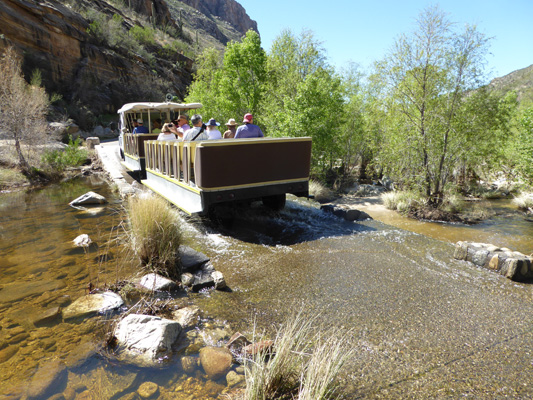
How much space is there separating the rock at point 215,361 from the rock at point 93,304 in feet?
5.12

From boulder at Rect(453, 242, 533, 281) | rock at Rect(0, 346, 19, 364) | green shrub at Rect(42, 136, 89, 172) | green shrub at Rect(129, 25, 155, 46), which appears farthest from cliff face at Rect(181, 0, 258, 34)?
rock at Rect(0, 346, 19, 364)

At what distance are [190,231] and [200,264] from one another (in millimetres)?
2586

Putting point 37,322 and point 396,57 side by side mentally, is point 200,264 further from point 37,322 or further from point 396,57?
point 396,57

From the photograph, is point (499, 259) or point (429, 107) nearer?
point (499, 259)

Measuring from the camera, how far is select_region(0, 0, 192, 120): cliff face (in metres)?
29.0

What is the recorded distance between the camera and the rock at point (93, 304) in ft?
13.3

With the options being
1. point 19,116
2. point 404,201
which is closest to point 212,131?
point 404,201

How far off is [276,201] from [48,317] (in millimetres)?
5870

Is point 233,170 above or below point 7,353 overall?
above

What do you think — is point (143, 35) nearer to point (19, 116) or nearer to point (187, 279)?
point (19, 116)

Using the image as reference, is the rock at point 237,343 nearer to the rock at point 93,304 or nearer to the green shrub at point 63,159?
the rock at point 93,304

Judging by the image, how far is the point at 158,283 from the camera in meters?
4.52

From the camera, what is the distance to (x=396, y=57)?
11734mm

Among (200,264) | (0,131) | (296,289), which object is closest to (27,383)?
(200,264)
